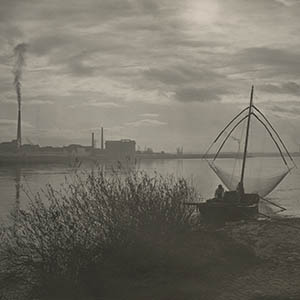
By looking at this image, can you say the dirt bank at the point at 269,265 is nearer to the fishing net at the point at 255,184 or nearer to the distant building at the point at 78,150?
the fishing net at the point at 255,184

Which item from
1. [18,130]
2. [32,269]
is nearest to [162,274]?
[32,269]

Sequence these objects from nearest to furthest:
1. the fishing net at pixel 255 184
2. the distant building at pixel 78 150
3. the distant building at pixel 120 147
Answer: the fishing net at pixel 255 184
the distant building at pixel 78 150
the distant building at pixel 120 147

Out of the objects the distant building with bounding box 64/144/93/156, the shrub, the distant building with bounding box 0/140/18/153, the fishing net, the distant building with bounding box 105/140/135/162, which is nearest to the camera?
the shrub

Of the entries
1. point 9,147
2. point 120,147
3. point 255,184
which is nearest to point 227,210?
point 255,184

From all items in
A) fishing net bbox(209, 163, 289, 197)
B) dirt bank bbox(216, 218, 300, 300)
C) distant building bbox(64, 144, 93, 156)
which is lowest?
dirt bank bbox(216, 218, 300, 300)

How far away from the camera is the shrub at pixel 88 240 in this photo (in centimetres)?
1216

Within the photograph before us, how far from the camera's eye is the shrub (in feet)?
39.9

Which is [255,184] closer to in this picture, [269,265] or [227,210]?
[227,210]

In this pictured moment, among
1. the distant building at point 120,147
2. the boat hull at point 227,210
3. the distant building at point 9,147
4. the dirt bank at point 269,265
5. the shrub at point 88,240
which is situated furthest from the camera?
the distant building at point 120,147

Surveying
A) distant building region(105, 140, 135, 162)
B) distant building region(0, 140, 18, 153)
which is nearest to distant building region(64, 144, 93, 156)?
distant building region(105, 140, 135, 162)

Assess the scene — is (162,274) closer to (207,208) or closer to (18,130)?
(207,208)

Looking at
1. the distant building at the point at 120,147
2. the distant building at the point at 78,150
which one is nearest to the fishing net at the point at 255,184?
the distant building at the point at 78,150

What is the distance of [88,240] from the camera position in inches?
513

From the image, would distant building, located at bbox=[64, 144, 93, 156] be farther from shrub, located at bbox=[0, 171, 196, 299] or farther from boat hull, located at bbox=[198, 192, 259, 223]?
shrub, located at bbox=[0, 171, 196, 299]
